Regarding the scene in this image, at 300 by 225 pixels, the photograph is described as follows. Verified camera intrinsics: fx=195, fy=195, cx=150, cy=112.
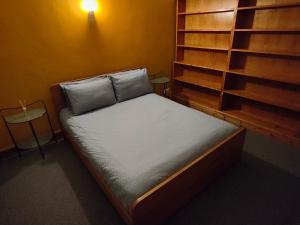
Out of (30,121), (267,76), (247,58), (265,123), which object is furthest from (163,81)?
(30,121)

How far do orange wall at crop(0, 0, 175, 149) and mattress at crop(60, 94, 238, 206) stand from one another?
56 centimetres

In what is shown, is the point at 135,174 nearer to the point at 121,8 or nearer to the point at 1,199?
the point at 1,199

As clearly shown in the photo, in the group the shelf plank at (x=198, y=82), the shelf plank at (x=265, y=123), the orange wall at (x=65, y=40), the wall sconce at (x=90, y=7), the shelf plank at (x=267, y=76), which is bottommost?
the shelf plank at (x=265, y=123)

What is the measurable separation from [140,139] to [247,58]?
6.52 ft

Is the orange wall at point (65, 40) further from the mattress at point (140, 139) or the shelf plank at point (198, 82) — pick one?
the shelf plank at point (198, 82)

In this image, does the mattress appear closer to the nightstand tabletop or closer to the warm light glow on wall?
the nightstand tabletop

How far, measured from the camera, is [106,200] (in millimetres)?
1718

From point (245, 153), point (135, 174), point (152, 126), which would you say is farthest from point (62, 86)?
point (245, 153)

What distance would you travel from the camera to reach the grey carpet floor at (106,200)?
155 cm

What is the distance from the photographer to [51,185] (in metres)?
1.90

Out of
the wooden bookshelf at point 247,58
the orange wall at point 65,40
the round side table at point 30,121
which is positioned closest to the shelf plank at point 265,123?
the wooden bookshelf at point 247,58

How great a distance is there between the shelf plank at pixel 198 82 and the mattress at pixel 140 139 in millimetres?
1013

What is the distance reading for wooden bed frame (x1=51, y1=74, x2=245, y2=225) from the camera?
1257 millimetres

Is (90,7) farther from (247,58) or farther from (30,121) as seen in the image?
(247,58)
